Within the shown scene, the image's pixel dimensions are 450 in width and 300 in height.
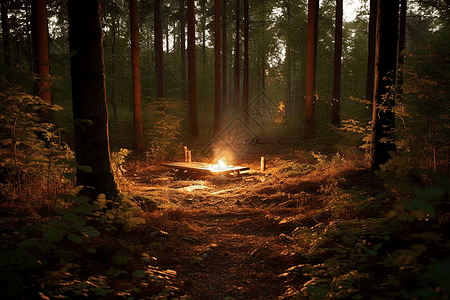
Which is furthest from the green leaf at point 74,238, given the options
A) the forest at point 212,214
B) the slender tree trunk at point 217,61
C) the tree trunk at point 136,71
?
the slender tree trunk at point 217,61

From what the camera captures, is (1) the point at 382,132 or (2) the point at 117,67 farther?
(2) the point at 117,67

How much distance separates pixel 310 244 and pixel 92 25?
186 inches

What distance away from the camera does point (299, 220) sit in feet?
17.1

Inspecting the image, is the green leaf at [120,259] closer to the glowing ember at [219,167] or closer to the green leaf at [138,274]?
the green leaf at [138,274]

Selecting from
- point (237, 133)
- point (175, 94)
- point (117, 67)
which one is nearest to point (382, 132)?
point (237, 133)

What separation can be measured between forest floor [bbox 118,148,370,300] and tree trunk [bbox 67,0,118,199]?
3.82 feet

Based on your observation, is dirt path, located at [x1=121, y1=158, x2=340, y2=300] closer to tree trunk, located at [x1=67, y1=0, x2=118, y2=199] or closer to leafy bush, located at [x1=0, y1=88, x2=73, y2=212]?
tree trunk, located at [x1=67, y1=0, x2=118, y2=199]

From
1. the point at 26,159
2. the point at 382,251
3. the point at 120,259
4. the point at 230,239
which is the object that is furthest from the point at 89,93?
the point at 382,251

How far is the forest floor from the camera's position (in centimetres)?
338

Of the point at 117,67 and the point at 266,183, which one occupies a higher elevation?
the point at 117,67

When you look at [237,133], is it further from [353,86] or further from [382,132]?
[382,132]

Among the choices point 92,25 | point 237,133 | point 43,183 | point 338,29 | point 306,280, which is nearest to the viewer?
point 306,280

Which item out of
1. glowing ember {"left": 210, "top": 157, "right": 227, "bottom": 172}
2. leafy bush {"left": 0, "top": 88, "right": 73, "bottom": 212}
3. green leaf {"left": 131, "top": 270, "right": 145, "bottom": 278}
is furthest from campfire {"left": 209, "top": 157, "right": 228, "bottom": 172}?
green leaf {"left": 131, "top": 270, "right": 145, "bottom": 278}

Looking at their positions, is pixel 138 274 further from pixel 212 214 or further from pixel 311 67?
pixel 311 67
